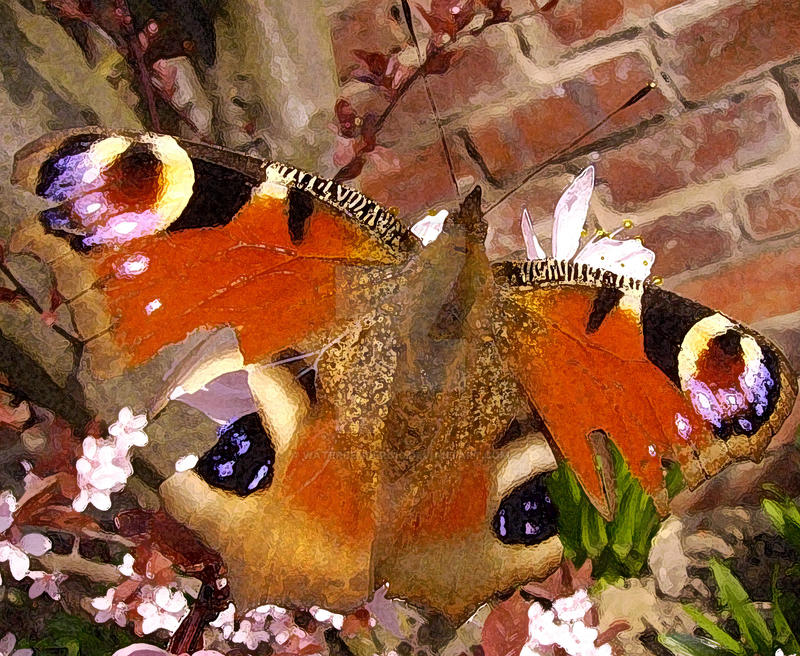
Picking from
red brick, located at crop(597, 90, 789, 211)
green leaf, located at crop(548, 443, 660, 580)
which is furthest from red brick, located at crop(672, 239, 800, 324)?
green leaf, located at crop(548, 443, 660, 580)

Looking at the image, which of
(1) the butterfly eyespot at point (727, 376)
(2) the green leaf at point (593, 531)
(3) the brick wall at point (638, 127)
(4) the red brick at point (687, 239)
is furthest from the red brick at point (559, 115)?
(2) the green leaf at point (593, 531)

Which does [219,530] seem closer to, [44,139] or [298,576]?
[298,576]

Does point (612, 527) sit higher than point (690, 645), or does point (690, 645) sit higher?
point (612, 527)

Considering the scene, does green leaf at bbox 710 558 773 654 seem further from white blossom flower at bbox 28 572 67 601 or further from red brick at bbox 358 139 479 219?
white blossom flower at bbox 28 572 67 601

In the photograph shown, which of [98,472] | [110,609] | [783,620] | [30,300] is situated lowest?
[783,620]

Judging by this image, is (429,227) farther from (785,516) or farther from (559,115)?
(785,516)

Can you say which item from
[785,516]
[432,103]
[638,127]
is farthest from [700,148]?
[785,516]

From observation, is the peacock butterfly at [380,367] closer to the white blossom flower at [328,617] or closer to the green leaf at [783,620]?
the white blossom flower at [328,617]
